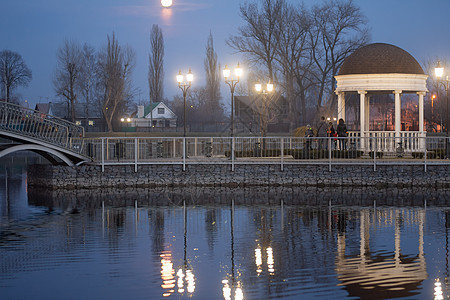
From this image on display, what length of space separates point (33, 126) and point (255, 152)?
1014 cm

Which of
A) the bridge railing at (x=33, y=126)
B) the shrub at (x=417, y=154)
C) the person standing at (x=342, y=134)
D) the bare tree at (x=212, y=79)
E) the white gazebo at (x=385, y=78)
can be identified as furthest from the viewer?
the bare tree at (x=212, y=79)

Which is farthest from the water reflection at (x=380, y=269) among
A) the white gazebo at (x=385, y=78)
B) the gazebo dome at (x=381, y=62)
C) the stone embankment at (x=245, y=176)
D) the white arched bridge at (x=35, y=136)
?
the gazebo dome at (x=381, y=62)

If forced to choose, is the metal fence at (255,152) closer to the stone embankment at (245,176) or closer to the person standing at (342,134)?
the person standing at (342,134)

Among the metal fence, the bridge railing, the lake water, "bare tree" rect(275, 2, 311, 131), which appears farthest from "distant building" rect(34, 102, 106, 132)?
the lake water

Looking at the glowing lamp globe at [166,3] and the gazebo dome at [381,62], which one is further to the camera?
the gazebo dome at [381,62]

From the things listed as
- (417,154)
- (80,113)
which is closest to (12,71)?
(80,113)

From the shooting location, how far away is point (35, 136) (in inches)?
1064

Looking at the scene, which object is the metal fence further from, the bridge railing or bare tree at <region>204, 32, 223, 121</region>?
bare tree at <region>204, 32, 223, 121</region>

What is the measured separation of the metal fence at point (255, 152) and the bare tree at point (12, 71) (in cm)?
7261

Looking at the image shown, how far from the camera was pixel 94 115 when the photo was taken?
103 meters

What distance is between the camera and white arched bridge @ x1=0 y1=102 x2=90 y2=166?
2577 centimetres

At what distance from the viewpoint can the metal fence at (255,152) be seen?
91.5 feet

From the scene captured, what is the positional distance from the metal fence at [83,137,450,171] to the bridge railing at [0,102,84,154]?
0.90 metres

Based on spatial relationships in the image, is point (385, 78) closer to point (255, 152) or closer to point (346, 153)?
point (346, 153)
